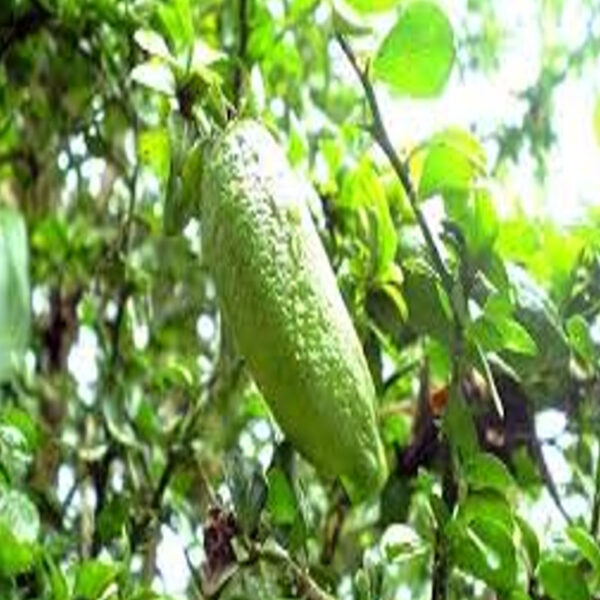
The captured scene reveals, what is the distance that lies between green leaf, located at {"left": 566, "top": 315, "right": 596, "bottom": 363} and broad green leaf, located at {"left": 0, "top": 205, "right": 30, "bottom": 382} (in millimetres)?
240

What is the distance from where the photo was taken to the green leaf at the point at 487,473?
1.79 feet

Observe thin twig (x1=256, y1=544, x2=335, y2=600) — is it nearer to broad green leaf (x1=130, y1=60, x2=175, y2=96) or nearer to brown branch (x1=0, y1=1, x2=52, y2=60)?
broad green leaf (x1=130, y1=60, x2=175, y2=96)

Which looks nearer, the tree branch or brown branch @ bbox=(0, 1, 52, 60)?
the tree branch

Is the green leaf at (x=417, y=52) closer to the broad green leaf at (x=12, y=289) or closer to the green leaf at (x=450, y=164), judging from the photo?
the green leaf at (x=450, y=164)

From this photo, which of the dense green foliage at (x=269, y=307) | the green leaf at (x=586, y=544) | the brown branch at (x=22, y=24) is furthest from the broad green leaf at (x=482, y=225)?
the brown branch at (x=22, y=24)

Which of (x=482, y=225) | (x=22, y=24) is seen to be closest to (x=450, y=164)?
(x=482, y=225)

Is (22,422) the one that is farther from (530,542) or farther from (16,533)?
(530,542)

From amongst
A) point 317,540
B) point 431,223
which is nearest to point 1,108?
point 317,540

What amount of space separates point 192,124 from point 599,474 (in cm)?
19

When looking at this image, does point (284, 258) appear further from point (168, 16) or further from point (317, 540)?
point (317, 540)

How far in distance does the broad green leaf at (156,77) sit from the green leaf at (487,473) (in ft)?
0.56

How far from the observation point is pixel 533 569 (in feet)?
1.86

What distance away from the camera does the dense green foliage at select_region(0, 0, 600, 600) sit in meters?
0.55

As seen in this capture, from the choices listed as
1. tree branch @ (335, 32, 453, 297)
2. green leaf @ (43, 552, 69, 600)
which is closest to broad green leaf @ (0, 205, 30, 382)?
green leaf @ (43, 552, 69, 600)
